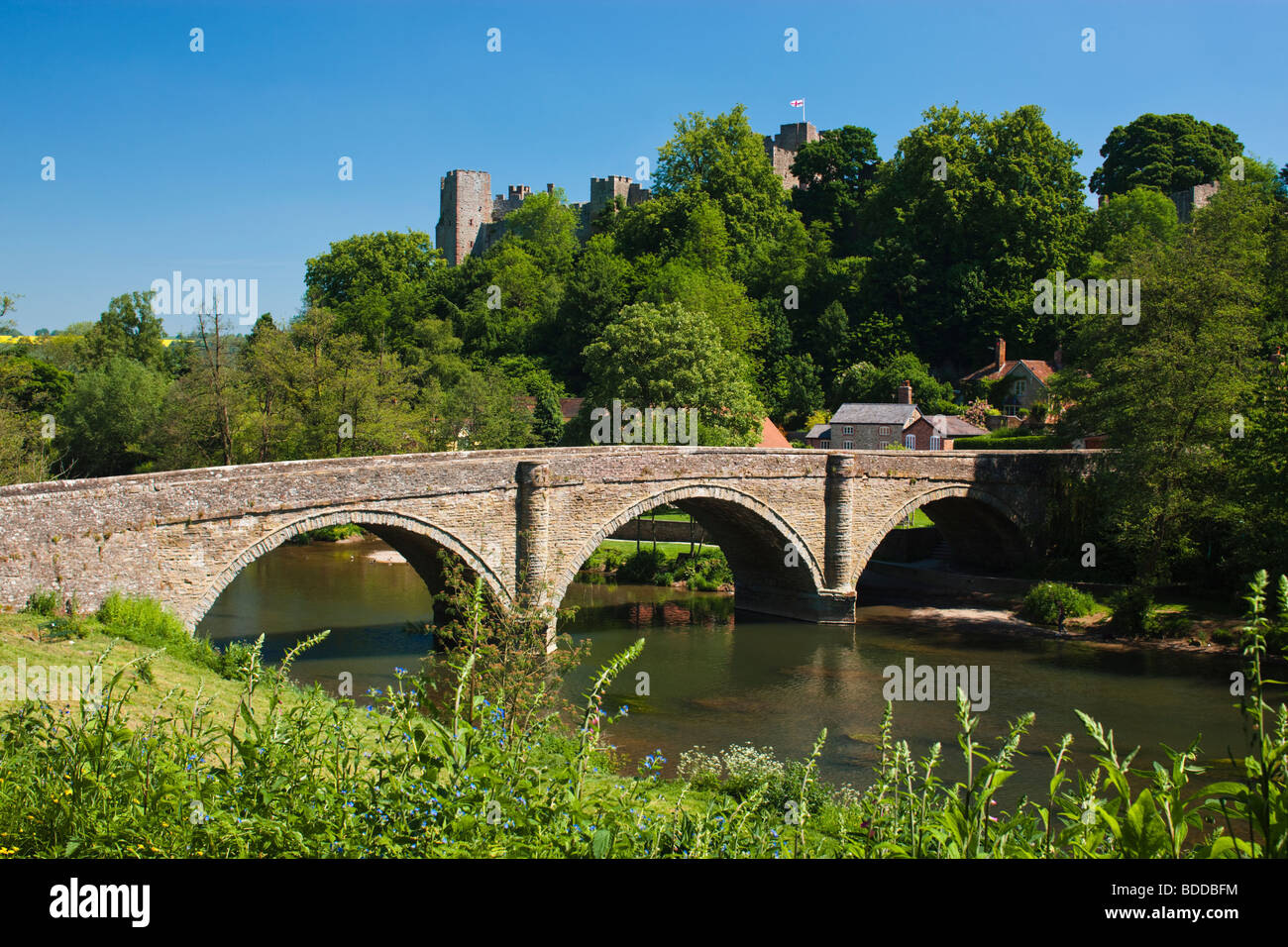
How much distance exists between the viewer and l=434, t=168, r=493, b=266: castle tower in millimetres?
85250

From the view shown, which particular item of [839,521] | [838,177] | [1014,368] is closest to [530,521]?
[839,521]

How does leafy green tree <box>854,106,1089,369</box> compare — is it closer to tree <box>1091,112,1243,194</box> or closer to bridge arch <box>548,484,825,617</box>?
tree <box>1091,112,1243,194</box>

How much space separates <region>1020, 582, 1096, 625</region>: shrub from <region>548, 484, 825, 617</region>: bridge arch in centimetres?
556

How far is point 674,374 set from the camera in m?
36.2

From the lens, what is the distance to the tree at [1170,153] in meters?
59.9

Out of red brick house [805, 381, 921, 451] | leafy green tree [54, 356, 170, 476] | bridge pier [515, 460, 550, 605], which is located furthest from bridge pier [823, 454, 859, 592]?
leafy green tree [54, 356, 170, 476]

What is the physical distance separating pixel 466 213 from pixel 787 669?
70344 millimetres

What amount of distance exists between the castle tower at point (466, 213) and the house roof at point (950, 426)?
50179mm

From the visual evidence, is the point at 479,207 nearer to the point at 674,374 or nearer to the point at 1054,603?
the point at 674,374

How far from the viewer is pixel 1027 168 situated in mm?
48844

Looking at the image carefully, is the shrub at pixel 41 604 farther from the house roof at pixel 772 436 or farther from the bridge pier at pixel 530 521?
the house roof at pixel 772 436

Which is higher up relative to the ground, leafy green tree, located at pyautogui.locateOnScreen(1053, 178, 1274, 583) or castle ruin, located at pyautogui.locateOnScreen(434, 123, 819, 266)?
castle ruin, located at pyautogui.locateOnScreen(434, 123, 819, 266)
